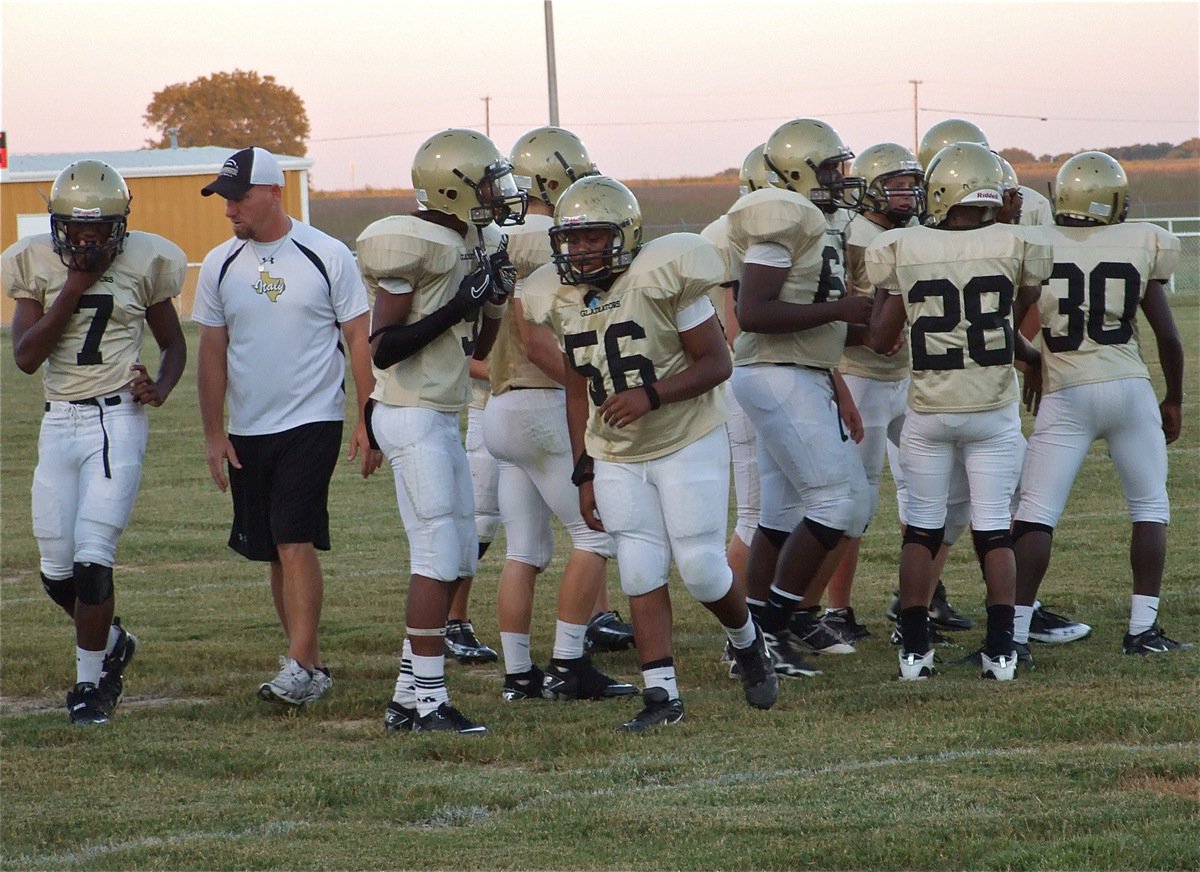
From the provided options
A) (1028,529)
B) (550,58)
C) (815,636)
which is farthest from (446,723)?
(550,58)

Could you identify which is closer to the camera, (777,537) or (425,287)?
(425,287)

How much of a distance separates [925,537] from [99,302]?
313cm

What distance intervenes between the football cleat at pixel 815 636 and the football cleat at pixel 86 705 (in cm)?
268

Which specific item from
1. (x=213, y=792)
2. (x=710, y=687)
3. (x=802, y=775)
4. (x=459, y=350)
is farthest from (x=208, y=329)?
(x=802, y=775)

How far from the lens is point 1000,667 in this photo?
570 centimetres

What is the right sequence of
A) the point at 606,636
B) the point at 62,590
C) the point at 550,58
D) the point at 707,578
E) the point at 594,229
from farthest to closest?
the point at 550,58 → the point at 606,636 → the point at 62,590 → the point at 707,578 → the point at 594,229

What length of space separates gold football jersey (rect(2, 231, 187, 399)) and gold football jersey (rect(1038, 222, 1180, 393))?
328 cm

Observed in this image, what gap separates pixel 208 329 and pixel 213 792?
73.5 inches

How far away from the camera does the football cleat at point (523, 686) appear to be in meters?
5.88

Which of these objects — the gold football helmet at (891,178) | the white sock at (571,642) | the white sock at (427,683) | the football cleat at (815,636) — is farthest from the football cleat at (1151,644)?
the white sock at (427,683)

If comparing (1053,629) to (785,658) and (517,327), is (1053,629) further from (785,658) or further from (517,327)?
(517,327)

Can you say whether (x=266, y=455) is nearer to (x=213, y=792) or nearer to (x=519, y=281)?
(x=519, y=281)

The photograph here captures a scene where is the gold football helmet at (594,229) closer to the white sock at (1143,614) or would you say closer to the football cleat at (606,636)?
the football cleat at (606,636)

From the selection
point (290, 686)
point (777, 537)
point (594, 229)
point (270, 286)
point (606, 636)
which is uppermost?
point (594, 229)
